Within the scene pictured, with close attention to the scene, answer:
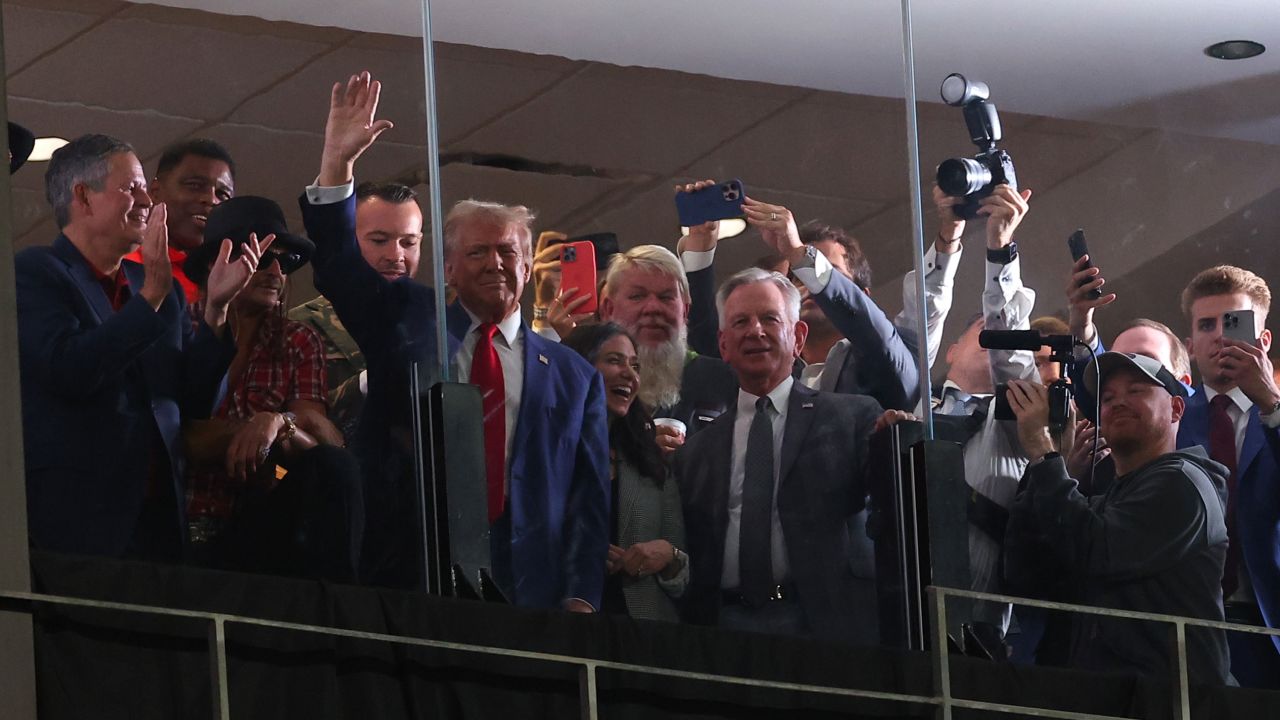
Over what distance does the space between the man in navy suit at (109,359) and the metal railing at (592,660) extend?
39cm

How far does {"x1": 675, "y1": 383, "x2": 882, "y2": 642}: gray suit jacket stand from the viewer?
183 inches

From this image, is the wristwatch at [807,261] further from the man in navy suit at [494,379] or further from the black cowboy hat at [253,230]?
the black cowboy hat at [253,230]

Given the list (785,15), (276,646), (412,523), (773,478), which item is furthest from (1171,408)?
(276,646)

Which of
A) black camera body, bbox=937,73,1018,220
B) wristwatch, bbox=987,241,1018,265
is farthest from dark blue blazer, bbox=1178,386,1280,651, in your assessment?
black camera body, bbox=937,73,1018,220

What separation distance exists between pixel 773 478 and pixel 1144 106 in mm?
1463

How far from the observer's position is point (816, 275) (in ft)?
15.9

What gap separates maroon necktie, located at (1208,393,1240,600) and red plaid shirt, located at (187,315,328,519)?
2.22m

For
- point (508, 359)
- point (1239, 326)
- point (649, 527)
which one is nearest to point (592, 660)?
point (649, 527)

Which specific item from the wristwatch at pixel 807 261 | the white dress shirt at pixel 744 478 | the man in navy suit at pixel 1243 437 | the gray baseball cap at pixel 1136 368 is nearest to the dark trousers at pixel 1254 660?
the man in navy suit at pixel 1243 437

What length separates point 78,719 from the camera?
3.92 meters

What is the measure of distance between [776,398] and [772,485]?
0.22 m

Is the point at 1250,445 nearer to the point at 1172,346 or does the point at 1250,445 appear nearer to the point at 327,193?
the point at 1172,346

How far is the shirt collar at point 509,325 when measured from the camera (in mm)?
4664

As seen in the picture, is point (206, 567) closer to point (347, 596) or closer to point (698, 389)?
point (347, 596)
